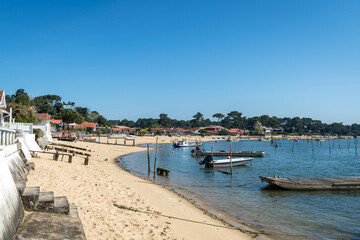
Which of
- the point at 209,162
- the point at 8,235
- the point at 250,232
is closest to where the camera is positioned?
the point at 8,235

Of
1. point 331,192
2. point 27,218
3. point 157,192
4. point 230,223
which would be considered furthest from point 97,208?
point 331,192

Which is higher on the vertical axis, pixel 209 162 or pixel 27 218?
pixel 27 218

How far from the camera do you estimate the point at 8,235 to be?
5055mm

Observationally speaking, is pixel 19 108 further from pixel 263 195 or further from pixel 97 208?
pixel 263 195

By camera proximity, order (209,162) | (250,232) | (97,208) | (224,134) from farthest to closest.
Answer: (224,134), (209,162), (250,232), (97,208)

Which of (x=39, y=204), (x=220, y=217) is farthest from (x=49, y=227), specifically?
(x=220, y=217)

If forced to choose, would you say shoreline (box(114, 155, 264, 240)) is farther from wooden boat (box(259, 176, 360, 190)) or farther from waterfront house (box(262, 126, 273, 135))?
waterfront house (box(262, 126, 273, 135))

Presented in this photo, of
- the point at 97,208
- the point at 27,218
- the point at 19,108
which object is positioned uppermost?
the point at 19,108

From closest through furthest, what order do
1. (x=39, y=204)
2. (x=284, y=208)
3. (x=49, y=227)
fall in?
(x=49, y=227)
(x=39, y=204)
(x=284, y=208)

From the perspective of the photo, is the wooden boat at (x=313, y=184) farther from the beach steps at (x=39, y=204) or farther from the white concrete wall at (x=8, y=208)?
the white concrete wall at (x=8, y=208)

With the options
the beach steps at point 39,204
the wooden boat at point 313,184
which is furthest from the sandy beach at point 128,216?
the wooden boat at point 313,184

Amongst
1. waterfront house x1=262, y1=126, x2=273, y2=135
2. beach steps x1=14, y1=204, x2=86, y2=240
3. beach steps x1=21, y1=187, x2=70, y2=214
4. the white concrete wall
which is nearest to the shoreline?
beach steps x1=14, y1=204, x2=86, y2=240

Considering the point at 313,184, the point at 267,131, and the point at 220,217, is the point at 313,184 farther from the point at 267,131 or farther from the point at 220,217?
the point at 267,131

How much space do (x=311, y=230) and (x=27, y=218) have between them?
12978 mm
